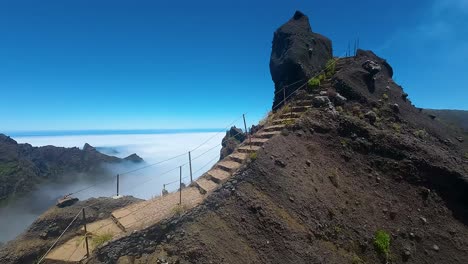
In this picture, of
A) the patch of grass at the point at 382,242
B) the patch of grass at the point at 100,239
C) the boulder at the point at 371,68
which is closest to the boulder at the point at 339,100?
the boulder at the point at 371,68

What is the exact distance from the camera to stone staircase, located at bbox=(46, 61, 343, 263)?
1391cm

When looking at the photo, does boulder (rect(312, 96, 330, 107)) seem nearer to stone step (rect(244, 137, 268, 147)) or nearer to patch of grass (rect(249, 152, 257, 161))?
stone step (rect(244, 137, 268, 147))

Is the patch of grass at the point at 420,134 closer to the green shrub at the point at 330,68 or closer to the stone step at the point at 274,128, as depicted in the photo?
the green shrub at the point at 330,68

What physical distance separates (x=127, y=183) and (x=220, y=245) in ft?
517

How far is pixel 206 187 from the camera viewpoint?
1603cm

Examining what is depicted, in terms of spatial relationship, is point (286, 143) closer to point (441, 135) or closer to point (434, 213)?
point (434, 213)

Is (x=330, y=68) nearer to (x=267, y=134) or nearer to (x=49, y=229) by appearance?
(x=267, y=134)

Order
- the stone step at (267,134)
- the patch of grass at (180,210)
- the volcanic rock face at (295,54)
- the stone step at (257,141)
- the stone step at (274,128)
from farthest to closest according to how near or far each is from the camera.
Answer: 1. the volcanic rock face at (295,54)
2. the stone step at (274,128)
3. the stone step at (267,134)
4. the stone step at (257,141)
5. the patch of grass at (180,210)

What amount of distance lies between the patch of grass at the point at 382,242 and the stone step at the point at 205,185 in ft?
28.2

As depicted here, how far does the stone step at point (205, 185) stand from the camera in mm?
15661

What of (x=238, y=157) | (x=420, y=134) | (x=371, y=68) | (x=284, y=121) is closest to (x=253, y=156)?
(x=238, y=157)

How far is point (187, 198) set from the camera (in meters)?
15.7

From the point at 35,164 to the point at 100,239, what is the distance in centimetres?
14021

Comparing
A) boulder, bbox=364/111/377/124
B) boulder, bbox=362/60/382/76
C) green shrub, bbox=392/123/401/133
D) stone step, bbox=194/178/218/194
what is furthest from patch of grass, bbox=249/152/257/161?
boulder, bbox=362/60/382/76
